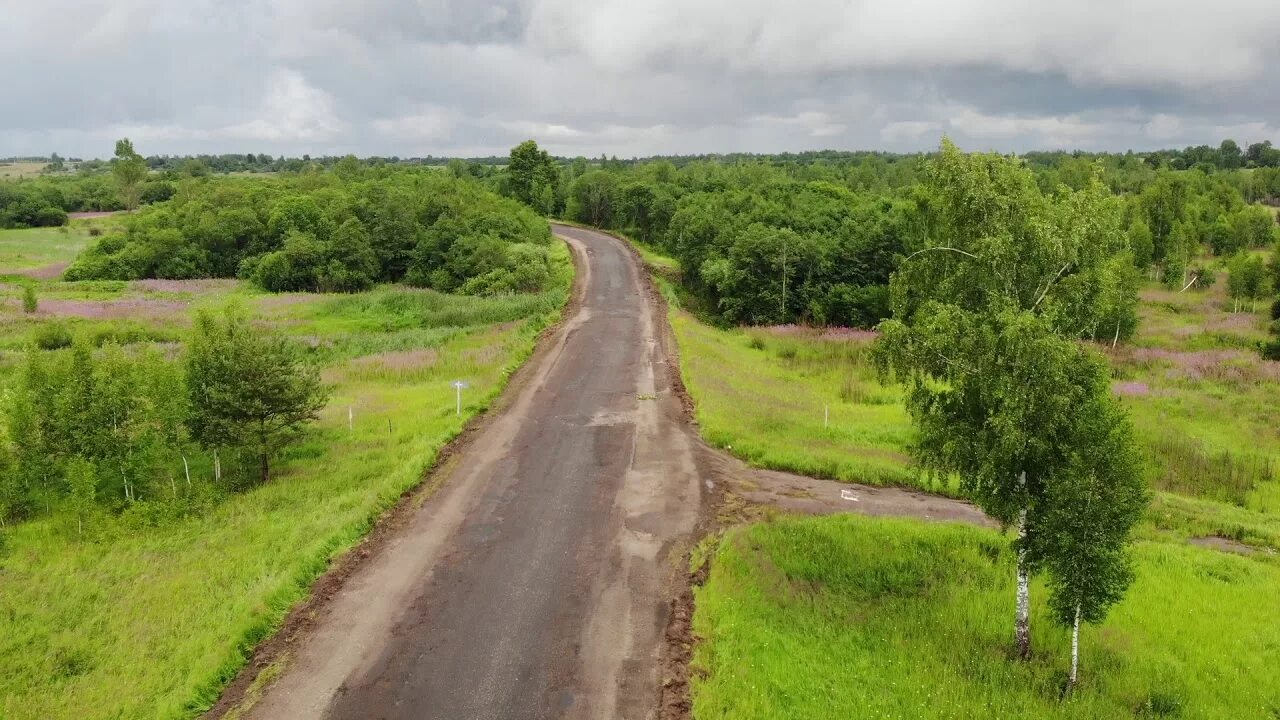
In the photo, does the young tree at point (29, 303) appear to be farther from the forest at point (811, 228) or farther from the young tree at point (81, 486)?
the forest at point (811, 228)

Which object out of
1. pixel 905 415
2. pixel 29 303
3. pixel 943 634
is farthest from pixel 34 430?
pixel 29 303

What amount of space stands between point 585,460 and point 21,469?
45.4 feet

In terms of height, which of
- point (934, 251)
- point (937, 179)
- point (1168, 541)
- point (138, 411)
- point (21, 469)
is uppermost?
point (937, 179)

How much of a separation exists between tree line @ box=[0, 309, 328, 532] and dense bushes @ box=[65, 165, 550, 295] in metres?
31.4

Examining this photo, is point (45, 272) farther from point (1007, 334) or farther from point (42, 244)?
point (1007, 334)

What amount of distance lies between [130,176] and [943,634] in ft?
461

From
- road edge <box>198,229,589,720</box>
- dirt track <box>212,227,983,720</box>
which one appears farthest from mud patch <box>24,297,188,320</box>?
dirt track <box>212,227,983,720</box>

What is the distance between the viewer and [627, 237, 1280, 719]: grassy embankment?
11.7m

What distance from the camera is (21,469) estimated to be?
18453 millimetres

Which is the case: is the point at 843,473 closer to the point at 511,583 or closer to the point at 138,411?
the point at 511,583

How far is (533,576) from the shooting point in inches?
575

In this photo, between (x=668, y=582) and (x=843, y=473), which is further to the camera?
(x=843, y=473)

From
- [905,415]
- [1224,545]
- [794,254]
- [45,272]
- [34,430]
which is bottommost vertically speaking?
[1224,545]

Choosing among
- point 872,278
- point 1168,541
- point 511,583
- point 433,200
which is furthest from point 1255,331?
point 433,200
